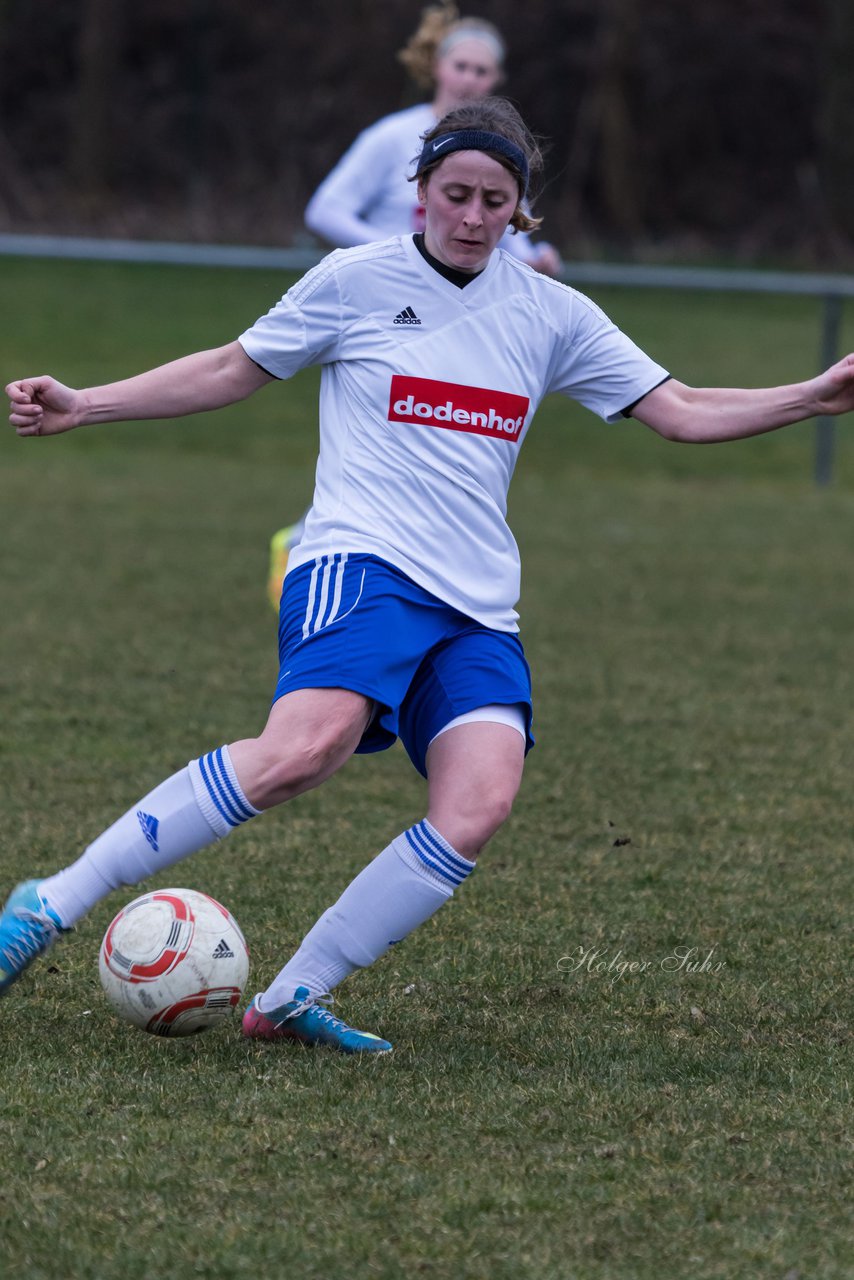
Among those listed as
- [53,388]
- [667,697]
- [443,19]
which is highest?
[443,19]

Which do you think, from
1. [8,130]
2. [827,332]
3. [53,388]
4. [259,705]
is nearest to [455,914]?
[53,388]

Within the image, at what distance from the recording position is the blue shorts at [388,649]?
143 inches

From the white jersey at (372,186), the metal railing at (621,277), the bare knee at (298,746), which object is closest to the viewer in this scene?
the bare knee at (298,746)

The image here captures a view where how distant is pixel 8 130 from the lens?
30078 mm

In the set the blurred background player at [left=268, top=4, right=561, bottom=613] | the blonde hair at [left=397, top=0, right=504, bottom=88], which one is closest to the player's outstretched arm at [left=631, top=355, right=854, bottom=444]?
the blurred background player at [left=268, top=4, right=561, bottom=613]

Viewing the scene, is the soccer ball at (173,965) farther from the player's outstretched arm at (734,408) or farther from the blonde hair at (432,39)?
the blonde hair at (432,39)

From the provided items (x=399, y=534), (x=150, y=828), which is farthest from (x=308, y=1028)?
(x=399, y=534)

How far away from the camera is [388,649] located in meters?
3.66

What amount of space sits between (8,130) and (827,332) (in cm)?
2005

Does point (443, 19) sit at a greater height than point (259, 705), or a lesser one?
greater

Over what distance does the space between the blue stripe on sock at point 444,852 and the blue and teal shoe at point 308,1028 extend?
0.37m

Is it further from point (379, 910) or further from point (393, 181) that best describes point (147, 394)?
point (393, 181)

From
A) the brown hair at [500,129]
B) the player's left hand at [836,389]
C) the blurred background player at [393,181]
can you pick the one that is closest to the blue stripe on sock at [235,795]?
the brown hair at [500,129]

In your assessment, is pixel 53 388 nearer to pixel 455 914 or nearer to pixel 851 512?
pixel 455 914
